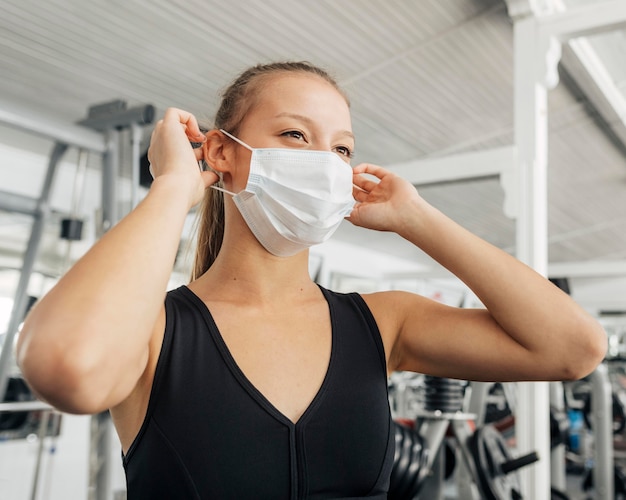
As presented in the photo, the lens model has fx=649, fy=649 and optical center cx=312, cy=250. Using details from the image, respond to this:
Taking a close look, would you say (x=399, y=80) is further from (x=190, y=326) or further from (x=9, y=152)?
(x=190, y=326)

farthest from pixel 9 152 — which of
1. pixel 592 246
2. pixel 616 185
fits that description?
pixel 592 246

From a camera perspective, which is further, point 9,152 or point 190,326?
point 9,152

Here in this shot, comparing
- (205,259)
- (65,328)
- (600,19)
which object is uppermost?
(600,19)

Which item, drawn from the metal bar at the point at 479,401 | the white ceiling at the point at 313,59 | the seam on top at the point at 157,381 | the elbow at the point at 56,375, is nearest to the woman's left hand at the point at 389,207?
the seam on top at the point at 157,381

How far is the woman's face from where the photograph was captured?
98cm

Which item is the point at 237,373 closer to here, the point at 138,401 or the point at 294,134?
the point at 138,401

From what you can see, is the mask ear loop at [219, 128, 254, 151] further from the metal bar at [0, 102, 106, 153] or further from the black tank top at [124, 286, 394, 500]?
the metal bar at [0, 102, 106, 153]

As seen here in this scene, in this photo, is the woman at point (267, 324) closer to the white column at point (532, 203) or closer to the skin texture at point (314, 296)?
the skin texture at point (314, 296)

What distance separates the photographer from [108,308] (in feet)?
2.25

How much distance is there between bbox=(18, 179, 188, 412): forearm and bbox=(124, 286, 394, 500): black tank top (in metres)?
0.09

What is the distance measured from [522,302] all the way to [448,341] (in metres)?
0.13

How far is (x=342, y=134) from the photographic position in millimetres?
1021

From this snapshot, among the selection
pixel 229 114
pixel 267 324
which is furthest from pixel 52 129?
pixel 267 324

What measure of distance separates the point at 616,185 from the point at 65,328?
20.4ft
